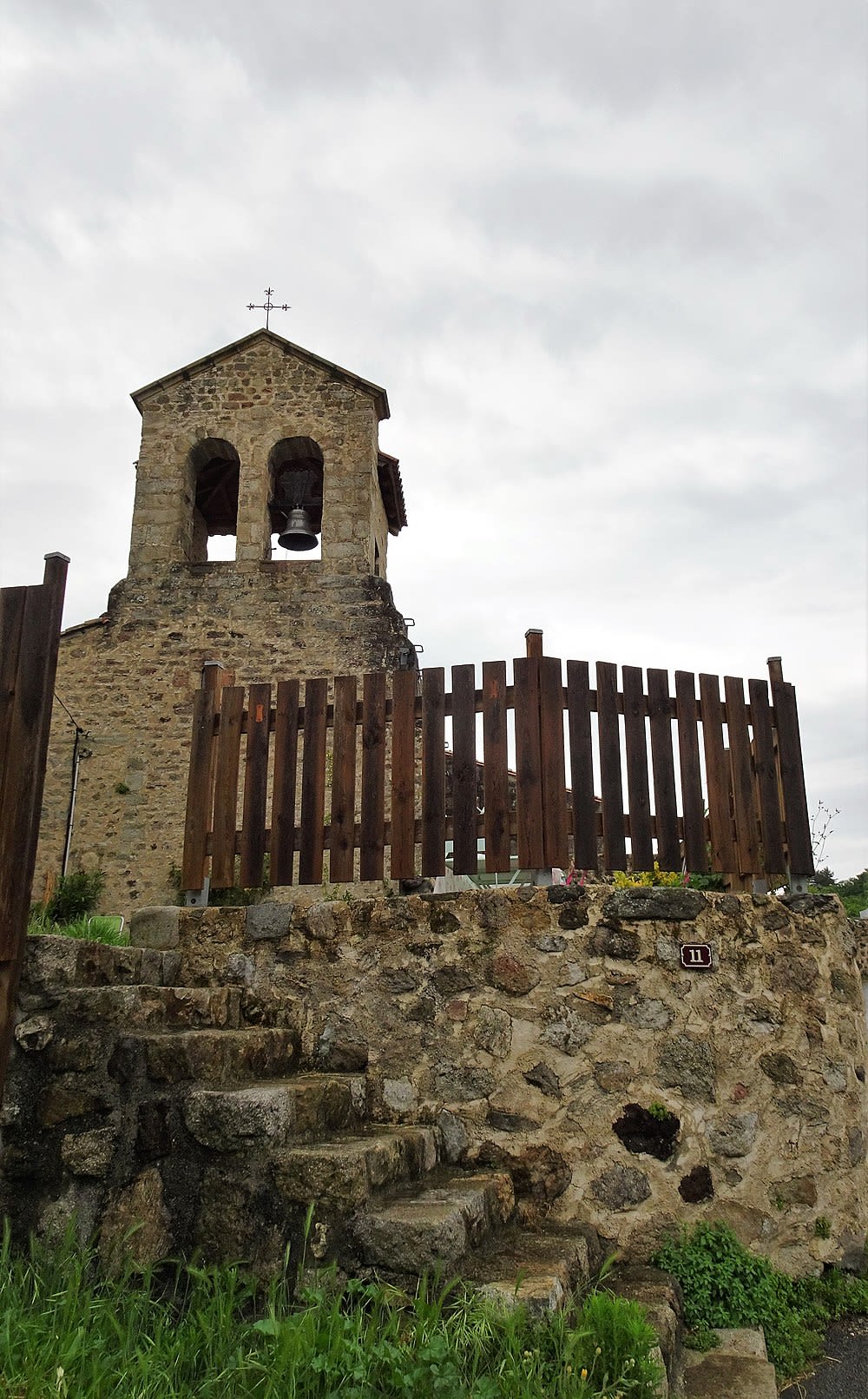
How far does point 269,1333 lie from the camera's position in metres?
2.54

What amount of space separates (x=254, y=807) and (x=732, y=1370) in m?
2.84

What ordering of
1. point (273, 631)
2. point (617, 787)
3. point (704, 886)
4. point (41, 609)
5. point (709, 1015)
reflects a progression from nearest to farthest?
1. point (41, 609)
2. point (709, 1015)
3. point (617, 787)
4. point (704, 886)
5. point (273, 631)

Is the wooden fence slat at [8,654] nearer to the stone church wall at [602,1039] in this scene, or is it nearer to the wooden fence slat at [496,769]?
the stone church wall at [602,1039]

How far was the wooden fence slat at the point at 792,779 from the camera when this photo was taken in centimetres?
456

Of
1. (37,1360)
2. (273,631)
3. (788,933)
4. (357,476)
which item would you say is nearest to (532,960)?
(788,933)

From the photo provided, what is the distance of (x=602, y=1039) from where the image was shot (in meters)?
4.01

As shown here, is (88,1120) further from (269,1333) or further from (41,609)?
A: (41,609)

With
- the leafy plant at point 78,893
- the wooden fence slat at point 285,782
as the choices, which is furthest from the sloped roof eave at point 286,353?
the wooden fence slat at point 285,782

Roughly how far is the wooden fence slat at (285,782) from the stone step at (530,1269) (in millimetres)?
1805

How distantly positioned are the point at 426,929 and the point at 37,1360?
7.00 ft

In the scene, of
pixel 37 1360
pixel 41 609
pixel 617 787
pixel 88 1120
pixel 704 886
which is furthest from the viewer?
pixel 704 886

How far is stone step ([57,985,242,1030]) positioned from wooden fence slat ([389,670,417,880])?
91 cm

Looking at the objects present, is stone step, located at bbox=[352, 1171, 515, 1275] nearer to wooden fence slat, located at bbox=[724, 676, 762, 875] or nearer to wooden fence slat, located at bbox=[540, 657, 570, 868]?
wooden fence slat, located at bbox=[540, 657, 570, 868]

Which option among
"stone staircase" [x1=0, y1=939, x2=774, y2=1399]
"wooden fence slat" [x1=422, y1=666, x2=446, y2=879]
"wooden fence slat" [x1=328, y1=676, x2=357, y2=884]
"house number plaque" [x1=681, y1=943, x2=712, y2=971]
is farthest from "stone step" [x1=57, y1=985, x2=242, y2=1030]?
"house number plaque" [x1=681, y1=943, x2=712, y2=971]
